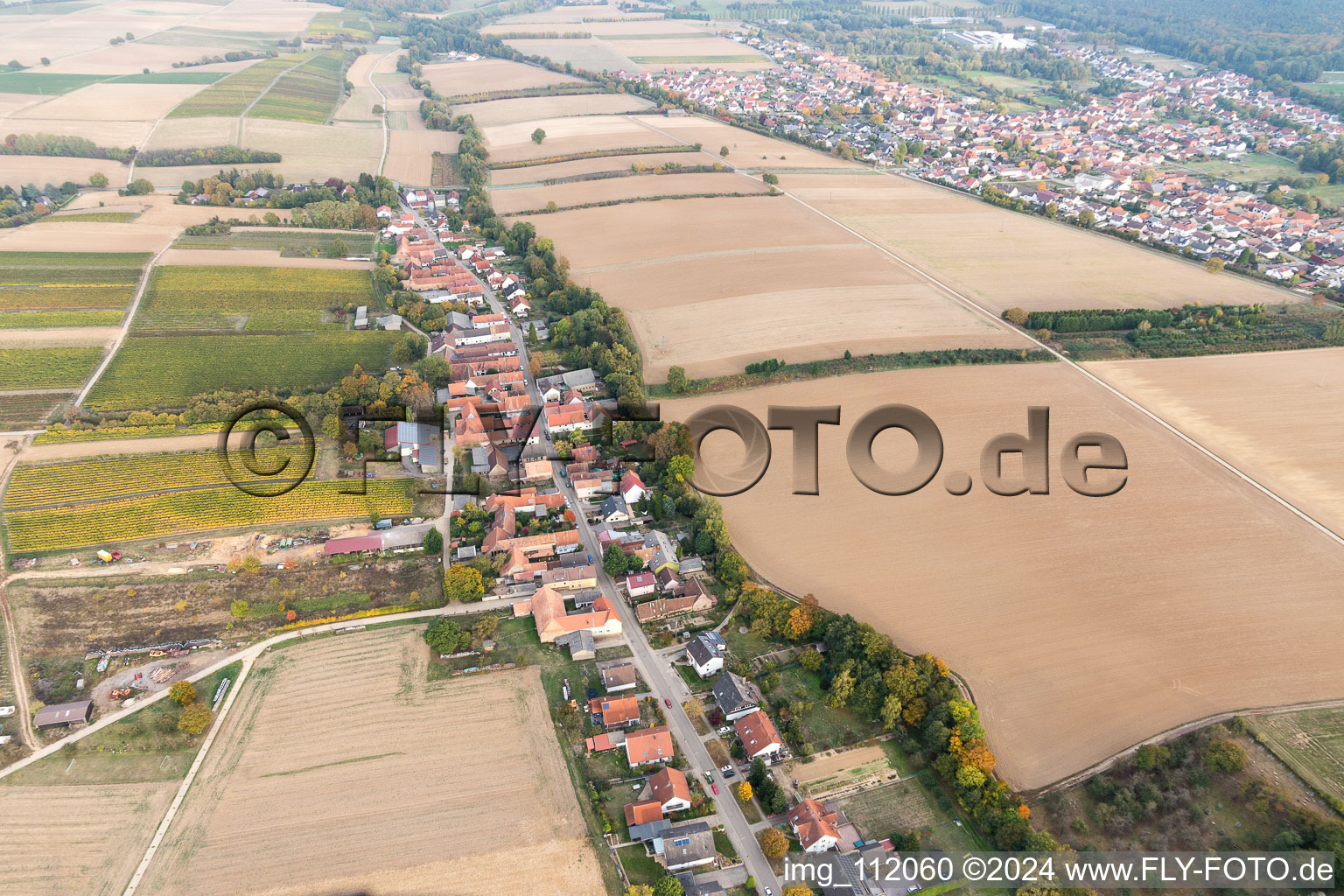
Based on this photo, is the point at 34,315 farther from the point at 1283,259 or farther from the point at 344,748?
the point at 1283,259

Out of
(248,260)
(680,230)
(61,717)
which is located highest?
(680,230)

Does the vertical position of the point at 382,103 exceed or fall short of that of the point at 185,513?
it exceeds it

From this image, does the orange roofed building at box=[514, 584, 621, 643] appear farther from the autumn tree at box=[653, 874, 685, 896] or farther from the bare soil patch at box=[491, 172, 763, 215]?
the bare soil patch at box=[491, 172, 763, 215]

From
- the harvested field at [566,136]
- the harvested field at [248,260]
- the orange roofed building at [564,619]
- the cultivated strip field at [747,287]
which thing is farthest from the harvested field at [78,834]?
the harvested field at [566,136]

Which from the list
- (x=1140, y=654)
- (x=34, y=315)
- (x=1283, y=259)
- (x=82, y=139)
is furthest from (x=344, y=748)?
(x=82, y=139)

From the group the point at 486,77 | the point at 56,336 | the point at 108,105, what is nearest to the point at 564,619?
the point at 56,336

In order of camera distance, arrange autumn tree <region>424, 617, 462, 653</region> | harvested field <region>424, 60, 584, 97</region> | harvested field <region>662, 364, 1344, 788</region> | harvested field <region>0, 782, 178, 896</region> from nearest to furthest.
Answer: harvested field <region>0, 782, 178, 896</region> → harvested field <region>662, 364, 1344, 788</region> → autumn tree <region>424, 617, 462, 653</region> → harvested field <region>424, 60, 584, 97</region>

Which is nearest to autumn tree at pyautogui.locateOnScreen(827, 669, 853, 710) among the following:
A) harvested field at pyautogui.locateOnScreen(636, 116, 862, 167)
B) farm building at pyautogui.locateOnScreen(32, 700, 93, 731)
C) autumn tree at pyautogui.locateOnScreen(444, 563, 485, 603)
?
autumn tree at pyautogui.locateOnScreen(444, 563, 485, 603)

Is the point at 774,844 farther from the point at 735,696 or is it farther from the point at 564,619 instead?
the point at 564,619

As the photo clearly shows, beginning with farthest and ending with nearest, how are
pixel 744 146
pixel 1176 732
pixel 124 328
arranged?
1. pixel 744 146
2. pixel 124 328
3. pixel 1176 732
